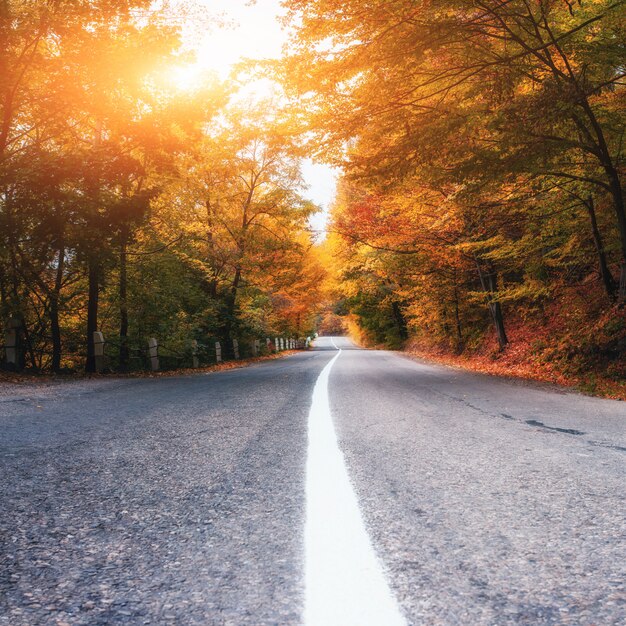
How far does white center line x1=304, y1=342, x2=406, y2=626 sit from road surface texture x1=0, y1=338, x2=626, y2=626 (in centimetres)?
3

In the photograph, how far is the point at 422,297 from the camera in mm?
20578

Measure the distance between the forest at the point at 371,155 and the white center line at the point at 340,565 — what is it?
6195 mm

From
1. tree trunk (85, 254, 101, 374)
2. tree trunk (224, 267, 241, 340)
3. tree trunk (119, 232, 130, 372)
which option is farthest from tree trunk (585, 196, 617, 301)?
tree trunk (224, 267, 241, 340)

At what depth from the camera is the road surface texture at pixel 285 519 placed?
49.1 inches

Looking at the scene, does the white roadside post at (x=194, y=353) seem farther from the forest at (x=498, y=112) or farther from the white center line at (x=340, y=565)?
the white center line at (x=340, y=565)

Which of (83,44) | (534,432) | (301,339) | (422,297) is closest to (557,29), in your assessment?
(534,432)

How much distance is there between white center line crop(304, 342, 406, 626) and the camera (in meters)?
1.18

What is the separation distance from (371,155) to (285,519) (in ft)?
23.2

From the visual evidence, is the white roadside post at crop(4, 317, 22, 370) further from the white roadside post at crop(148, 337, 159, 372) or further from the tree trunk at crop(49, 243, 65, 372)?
the white roadside post at crop(148, 337, 159, 372)

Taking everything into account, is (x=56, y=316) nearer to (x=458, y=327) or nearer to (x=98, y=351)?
(x=98, y=351)

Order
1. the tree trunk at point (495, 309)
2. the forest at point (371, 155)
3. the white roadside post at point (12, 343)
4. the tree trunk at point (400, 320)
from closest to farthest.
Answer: the forest at point (371, 155) < the white roadside post at point (12, 343) < the tree trunk at point (495, 309) < the tree trunk at point (400, 320)

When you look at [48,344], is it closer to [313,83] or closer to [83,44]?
[83,44]

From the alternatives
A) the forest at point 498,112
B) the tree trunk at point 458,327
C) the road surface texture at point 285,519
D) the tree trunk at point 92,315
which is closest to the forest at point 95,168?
the tree trunk at point 92,315

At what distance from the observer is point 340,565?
4.77 ft
